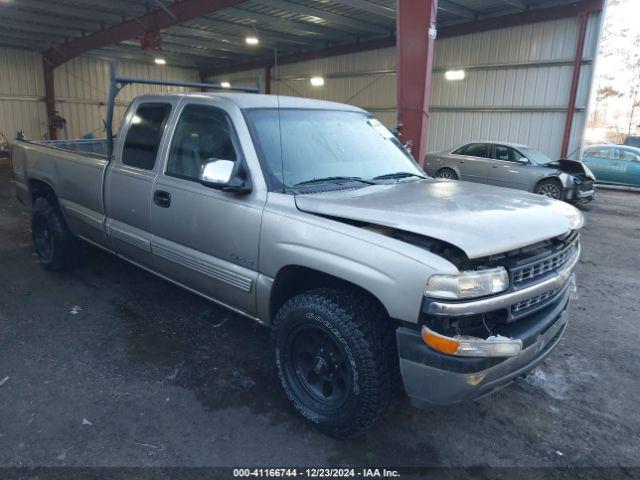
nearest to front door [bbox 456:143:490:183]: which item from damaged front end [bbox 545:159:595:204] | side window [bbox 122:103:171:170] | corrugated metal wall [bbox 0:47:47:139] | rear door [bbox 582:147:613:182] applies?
damaged front end [bbox 545:159:595:204]

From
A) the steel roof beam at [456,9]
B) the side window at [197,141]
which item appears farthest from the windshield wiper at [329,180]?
the steel roof beam at [456,9]

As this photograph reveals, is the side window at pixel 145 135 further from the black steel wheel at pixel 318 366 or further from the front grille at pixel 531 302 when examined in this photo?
the front grille at pixel 531 302

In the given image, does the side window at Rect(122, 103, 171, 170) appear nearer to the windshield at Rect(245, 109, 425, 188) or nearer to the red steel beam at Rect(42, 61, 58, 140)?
the windshield at Rect(245, 109, 425, 188)

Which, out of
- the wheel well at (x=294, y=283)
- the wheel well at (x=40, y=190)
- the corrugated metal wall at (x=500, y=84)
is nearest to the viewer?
the wheel well at (x=294, y=283)

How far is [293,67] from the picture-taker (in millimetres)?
20172

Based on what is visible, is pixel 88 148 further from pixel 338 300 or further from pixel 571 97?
pixel 571 97

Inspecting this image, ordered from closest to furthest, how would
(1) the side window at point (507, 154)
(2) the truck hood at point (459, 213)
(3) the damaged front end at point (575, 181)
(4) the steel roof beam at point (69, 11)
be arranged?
(2) the truck hood at point (459, 213) < (3) the damaged front end at point (575, 181) < (1) the side window at point (507, 154) < (4) the steel roof beam at point (69, 11)

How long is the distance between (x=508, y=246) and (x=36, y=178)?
5.07 m

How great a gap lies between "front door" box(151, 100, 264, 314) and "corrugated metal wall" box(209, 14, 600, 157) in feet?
42.8

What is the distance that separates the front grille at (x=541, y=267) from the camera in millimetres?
2379

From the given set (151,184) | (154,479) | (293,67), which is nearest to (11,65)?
(293,67)

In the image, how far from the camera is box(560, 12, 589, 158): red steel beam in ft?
41.5

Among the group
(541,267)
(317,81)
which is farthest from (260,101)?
(317,81)

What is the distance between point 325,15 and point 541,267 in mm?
13455
